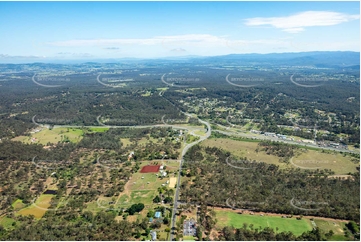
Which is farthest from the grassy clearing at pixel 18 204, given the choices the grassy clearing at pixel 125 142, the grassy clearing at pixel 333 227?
Answer: the grassy clearing at pixel 333 227

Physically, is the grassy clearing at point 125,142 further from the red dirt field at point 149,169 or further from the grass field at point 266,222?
the grass field at point 266,222

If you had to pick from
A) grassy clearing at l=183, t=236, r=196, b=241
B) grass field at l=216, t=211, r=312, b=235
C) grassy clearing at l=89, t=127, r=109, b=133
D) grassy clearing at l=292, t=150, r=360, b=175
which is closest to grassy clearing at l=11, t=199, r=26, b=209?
grassy clearing at l=183, t=236, r=196, b=241

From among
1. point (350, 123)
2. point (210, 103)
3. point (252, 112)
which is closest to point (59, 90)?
point (210, 103)

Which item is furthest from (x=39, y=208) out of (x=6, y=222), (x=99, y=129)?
(x=99, y=129)

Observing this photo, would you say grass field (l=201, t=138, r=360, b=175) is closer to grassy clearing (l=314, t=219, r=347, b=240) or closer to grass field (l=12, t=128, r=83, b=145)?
grassy clearing (l=314, t=219, r=347, b=240)

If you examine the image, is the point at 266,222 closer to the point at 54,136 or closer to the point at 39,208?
the point at 39,208

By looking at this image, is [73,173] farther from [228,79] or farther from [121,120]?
[228,79]

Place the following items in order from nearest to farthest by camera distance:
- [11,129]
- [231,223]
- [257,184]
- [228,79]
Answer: [231,223]
[257,184]
[11,129]
[228,79]

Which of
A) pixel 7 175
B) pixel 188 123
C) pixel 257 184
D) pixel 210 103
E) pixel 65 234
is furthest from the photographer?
pixel 210 103
